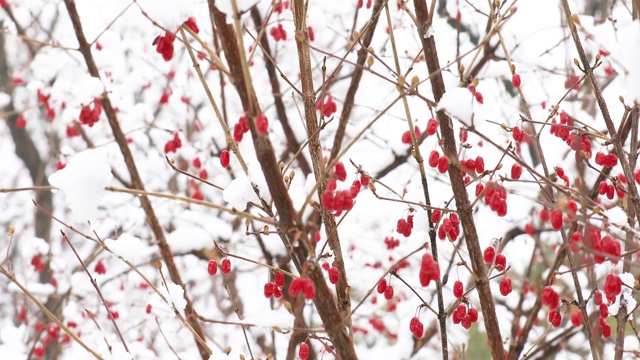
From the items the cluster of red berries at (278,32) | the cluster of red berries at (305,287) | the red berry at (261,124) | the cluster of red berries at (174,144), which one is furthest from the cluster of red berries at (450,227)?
the cluster of red berries at (174,144)

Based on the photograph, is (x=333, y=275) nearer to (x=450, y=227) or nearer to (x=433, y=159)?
(x=450, y=227)

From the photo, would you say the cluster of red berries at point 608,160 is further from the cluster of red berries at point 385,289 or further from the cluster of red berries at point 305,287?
the cluster of red berries at point 305,287

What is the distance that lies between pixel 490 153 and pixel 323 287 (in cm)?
293

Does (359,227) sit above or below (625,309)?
above

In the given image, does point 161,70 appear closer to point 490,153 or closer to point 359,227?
point 359,227

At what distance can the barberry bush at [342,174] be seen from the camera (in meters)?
1.44

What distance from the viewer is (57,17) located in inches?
291

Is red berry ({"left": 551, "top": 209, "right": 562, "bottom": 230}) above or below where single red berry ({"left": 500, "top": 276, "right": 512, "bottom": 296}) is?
above

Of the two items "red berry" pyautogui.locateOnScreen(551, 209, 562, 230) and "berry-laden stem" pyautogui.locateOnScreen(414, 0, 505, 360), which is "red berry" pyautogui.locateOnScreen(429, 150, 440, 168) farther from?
"red berry" pyautogui.locateOnScreen(551, 209, 562, 230)

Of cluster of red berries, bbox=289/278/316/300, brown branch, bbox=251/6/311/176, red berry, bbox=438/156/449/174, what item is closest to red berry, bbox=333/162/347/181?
cluster of red berries, bbox=289/278/316/300

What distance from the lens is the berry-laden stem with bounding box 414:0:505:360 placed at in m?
1.65

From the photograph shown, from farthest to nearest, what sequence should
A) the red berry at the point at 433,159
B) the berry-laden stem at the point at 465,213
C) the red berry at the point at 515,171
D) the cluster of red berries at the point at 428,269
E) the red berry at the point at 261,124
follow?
the red berry at the point at 515,171, the red berry at the point at 433,159, the berry-laden stem at the point at 465,213, the cluster of red berries at the point at 428,269, the red berry at the point at 261,124

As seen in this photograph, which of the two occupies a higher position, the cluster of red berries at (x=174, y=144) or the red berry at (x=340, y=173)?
the cluster of red berries at (x=174, y=144)

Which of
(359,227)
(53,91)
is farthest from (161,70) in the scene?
(359,227)
